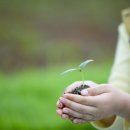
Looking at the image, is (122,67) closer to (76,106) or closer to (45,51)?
(45,51)

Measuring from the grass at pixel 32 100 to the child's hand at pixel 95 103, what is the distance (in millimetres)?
358

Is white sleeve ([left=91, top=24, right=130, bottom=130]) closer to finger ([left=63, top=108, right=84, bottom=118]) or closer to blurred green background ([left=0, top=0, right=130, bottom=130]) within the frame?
blurred green background ([left=0, top=0, right=130, bottom=130])

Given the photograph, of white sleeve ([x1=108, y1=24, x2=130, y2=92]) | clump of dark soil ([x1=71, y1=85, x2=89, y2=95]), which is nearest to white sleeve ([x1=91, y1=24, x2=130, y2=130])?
white sleeve ([x1=108, y1=24, x2=130, y2=92])

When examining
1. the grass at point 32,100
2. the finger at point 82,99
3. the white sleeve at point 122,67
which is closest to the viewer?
the finger at point 82,99

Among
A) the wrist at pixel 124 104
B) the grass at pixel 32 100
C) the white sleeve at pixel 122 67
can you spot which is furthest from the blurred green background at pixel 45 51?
the wrist at pixel 124 104

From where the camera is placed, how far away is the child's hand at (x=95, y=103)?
19.2 inches

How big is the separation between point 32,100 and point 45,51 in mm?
135

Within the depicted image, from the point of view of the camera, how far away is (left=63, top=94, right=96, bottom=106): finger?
484 millimetres

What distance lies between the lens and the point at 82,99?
0.49 m

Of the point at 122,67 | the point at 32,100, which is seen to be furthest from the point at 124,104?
the point at 32,100

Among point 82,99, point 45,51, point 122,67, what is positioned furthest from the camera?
point 45,51

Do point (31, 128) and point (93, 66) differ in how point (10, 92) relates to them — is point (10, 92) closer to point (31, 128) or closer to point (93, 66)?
point (31, 128)

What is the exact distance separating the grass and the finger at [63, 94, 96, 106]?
0.39 meters

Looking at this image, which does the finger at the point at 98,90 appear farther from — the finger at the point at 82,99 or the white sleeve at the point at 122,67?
the white sleeve at the point at 122,67
